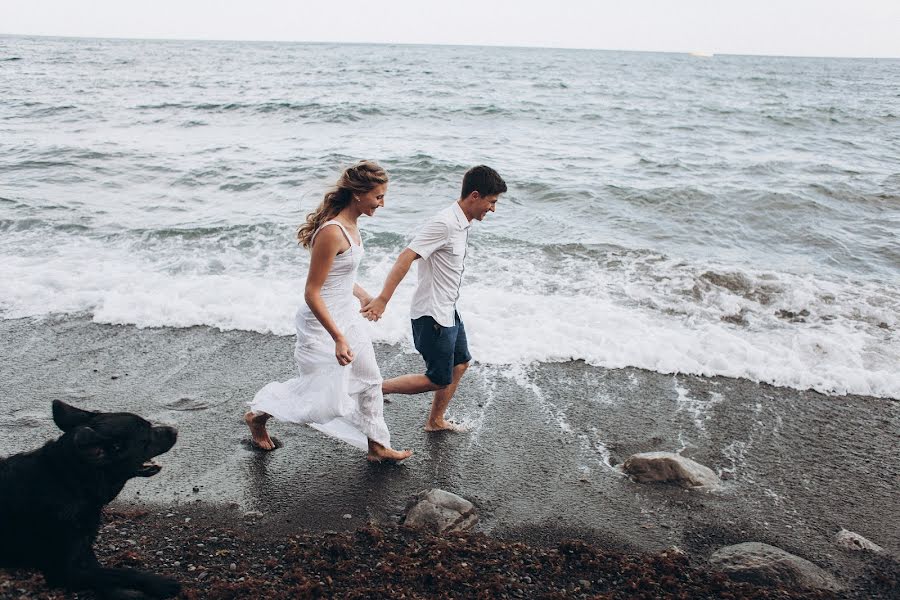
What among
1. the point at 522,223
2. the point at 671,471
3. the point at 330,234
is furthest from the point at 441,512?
the point at 522,223

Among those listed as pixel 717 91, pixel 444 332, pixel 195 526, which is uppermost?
pixel 717 91

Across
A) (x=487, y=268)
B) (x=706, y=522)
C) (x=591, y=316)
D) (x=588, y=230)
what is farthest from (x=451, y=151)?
(x=706, y=522)

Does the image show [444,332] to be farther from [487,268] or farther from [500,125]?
[500,125]

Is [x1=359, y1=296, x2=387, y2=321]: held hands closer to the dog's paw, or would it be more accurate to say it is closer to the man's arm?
the man's arm

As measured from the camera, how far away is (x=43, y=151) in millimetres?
16688

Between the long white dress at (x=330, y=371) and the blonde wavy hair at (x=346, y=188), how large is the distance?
0.87 feet

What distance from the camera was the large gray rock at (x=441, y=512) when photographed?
12.5ft

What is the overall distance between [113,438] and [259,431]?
1.48 meters

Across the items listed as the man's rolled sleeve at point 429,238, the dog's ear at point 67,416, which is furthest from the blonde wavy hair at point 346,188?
the dog's ear at point 67,416

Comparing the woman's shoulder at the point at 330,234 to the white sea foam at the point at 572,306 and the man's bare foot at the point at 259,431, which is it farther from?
the white sea foam at the point at 572,306

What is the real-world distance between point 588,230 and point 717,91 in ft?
114

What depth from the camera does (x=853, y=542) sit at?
12.6 feet

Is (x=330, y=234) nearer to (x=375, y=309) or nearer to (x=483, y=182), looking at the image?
(x=375, y=309)

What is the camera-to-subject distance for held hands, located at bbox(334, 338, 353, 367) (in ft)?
12.6
